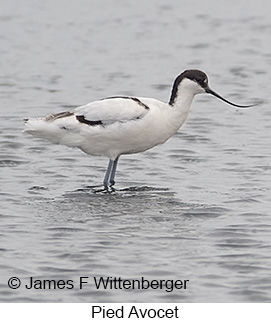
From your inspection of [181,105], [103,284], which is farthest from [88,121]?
[103,284]

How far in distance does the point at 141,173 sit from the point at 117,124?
3.41 ft

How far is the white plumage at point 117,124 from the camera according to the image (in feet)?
35.3

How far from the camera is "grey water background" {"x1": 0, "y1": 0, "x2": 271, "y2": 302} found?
834 cm

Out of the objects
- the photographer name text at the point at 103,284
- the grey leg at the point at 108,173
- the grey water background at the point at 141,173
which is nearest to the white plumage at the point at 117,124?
the grey leg at the point at 108,173

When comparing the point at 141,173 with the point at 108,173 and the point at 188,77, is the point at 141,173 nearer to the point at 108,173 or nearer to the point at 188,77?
the point at 108,173

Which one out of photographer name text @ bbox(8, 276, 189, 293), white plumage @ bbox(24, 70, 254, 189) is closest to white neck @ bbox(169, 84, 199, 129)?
white plumage @ bbox(24, 70, 254, 189)

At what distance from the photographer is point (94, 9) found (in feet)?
77.2

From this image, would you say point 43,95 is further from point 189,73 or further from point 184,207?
point 184,207

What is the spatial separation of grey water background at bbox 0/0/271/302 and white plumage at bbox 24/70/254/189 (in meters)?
0.41

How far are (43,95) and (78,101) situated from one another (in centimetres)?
69

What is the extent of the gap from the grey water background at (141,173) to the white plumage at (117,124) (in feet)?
1.36

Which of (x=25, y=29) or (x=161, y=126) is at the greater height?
(x=25, y=29)

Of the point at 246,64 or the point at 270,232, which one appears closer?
the point at 270,232

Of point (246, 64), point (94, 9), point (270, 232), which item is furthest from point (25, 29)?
point (270, 232)
